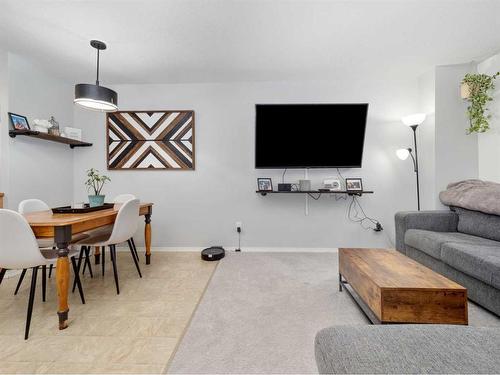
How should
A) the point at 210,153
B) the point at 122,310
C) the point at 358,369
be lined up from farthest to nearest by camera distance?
the point at 210,153 → the point at 122,310 → the point at 358,369

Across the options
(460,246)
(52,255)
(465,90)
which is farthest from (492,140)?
(52,255)

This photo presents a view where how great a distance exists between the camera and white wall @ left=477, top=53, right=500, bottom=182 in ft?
8.82

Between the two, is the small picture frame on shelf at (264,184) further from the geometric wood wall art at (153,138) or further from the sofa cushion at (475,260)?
the sofa cushion at (475,260)

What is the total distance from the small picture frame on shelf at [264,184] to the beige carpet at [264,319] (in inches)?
42.0

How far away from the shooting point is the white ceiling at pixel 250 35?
6.35 ft

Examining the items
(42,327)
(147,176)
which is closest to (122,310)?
(42,327)

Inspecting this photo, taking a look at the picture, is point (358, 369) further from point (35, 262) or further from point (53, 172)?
point (53, 172)

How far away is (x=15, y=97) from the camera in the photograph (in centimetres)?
269

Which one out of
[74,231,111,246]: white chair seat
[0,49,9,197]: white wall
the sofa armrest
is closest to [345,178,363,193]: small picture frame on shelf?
the sofa armrest

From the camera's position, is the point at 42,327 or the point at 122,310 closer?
the point at 42,327

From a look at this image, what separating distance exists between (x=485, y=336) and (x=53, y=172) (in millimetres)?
4287

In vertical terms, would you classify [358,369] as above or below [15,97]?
below

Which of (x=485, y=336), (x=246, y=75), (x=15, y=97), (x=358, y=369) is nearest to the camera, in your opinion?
(x=358, y=369)

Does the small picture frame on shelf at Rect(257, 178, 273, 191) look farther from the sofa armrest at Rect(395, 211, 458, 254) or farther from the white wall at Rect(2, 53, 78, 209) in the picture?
the white wall at Rect(2, 53, 78, 209)
